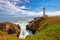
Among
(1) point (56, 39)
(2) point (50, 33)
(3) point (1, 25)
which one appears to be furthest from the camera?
(3) point (1, 25)

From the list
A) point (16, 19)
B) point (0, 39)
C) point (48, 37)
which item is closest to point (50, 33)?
point (48, 37)

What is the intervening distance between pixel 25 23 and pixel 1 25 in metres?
4.07

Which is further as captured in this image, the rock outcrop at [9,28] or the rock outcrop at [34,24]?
the rock outcrop at [34,24]

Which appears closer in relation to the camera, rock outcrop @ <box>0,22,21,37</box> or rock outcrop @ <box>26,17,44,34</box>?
rock outcrop @ <box>0,22,21,37</box>

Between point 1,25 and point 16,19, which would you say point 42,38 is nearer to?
point 1,25

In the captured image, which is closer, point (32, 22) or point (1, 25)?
point (1, 25)

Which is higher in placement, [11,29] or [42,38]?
[42,38]

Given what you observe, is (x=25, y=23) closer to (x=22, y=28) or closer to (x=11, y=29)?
(x=22, y=28)

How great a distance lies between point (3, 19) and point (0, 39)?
30.5 ft

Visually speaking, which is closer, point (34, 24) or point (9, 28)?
point (9, 28)

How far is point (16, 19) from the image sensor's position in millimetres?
19281

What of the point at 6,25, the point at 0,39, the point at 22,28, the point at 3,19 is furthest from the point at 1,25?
the point at 0,39

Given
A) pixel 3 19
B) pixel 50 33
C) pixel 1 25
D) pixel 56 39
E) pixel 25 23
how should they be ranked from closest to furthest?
pixel 56 39, pixel 50 33, pixel 1 25, pixel 3 19, pixel 25 23

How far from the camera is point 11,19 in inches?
764
